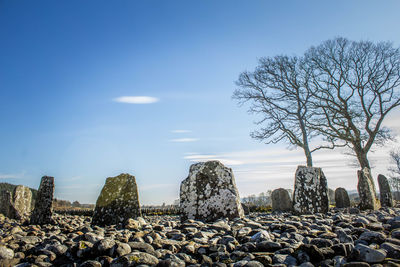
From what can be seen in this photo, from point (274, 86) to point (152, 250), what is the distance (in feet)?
59.6

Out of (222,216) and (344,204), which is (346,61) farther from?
(222,216)

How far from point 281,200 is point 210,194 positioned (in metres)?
7.76

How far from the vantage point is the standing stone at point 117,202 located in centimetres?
721

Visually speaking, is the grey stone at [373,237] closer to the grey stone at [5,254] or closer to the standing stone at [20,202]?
the grey stone at [5,254]

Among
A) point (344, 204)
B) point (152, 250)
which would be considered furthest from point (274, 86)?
point (152, 250)

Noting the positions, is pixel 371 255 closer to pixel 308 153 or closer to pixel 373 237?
pixel 373 237

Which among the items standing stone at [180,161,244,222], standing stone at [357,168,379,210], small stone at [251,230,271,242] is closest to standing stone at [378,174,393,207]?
standing stone at [357,168,379,210]

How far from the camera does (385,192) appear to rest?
1339 cm

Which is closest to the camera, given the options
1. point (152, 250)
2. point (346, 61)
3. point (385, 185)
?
point (152, 250)

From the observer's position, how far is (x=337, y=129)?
18.3 metres

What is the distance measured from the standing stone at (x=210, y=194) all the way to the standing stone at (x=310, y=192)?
2777 mm

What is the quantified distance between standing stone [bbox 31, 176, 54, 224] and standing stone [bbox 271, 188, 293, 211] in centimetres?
1006

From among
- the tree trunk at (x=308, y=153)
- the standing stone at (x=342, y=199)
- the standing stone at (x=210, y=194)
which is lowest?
the standing stone at (x=342, y=199)

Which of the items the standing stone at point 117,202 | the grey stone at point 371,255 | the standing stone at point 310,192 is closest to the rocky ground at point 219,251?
the grey stone at point 371,255
